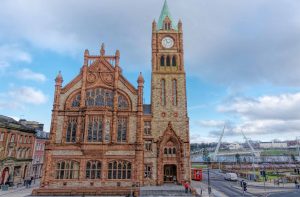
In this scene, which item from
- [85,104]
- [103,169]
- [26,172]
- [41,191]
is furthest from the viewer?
[26,172]

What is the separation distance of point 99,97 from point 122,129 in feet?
26.5

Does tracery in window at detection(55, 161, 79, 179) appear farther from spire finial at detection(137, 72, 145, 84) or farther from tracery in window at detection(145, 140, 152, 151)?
spire finial at detection(137, 72, 145, 84)

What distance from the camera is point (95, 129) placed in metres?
43.3

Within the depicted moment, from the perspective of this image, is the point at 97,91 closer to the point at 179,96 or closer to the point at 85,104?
the point at 85,104

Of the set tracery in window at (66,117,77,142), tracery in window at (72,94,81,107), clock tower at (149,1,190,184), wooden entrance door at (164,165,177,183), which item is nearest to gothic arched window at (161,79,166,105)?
clock tower at (149,1,190,184)

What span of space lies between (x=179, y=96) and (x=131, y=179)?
64.1ft

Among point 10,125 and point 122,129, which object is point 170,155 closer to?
point 122,129

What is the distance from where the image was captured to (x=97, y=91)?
151 ft

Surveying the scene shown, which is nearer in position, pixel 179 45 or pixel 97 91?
pixel 97 91

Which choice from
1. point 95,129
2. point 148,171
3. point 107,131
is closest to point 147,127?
point 107,131

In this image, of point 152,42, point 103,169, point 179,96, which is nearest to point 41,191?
point 103,169

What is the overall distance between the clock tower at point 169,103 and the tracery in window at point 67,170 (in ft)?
50.7

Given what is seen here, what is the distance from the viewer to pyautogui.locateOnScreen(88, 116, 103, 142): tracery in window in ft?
141

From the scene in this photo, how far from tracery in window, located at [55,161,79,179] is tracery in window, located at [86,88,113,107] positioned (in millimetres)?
11620
